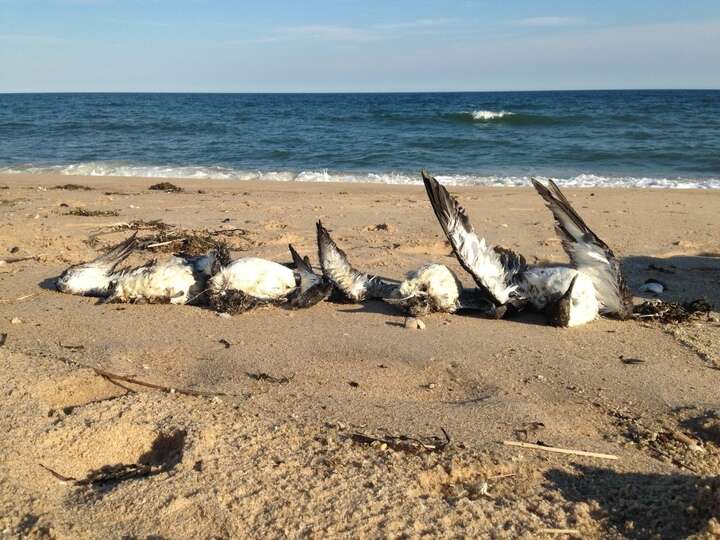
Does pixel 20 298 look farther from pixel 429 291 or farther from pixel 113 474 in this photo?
pixel 429 291

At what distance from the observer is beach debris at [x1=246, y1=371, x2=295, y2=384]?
374 centimetres

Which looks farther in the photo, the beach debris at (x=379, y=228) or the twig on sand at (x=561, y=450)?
the beach debris at (x=379, y=228)

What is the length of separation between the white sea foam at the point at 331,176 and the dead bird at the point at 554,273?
9352 mm

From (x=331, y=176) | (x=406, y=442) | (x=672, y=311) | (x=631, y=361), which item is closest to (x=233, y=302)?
(x=406, y=442)

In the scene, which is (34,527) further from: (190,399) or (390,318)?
(390,318)

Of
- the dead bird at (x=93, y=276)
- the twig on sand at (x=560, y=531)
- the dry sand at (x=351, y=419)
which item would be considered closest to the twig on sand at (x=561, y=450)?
the dry sand at (x=351, y=419)

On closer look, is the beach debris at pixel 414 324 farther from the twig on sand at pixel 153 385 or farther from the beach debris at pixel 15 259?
the beach debris at pixel 15 259

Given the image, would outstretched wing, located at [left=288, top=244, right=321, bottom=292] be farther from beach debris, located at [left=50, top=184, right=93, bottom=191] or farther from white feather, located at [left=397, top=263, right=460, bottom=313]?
beach debris, located at [left=50, top=184, right=93, bottom=191]

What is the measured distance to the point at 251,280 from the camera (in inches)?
196

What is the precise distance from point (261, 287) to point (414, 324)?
1.21 meters

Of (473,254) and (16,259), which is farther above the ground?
(473,254)

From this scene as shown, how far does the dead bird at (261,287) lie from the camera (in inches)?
193

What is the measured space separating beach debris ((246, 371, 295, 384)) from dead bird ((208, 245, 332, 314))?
1111 mm

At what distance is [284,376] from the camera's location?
384cm
